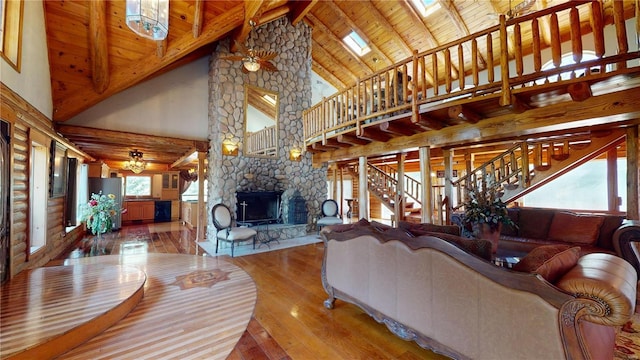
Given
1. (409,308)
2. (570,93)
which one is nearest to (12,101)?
(409,308)

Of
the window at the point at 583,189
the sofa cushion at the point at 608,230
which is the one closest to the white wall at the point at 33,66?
the sofa cushion at the point at 608,230

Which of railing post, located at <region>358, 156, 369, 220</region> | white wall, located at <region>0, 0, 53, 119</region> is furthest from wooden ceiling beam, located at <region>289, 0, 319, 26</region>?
white wall, located at <region>0, 0, 53, 119</region>

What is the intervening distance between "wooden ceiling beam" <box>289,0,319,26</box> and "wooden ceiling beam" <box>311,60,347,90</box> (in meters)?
1.84

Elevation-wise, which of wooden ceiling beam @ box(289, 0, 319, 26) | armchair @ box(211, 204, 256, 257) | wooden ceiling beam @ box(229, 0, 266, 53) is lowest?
armchair @ box(211, 204, 256, 257)

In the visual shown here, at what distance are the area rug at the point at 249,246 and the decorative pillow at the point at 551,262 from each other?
182 inches

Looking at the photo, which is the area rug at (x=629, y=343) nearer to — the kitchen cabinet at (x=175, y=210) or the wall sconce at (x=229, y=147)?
the wall sconce at (x=229, y=147)

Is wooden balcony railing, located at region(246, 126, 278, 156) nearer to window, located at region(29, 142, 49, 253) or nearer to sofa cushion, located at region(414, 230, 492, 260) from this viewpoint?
window, located at region(29, 142, 49, 253)

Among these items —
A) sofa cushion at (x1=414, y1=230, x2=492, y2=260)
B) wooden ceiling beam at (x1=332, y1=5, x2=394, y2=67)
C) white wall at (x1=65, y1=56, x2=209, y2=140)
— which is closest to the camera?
sofa cushion at (x1=414, y1=230, x2=492, y2=260)

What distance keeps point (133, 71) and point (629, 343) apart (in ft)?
24.9

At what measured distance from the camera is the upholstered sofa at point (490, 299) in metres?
1.23

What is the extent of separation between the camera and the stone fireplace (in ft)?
19.9

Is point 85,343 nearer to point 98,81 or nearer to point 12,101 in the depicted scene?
point 12,101

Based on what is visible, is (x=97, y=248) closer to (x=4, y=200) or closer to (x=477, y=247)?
(x=4, y=200)

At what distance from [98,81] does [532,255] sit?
22.0 ft
